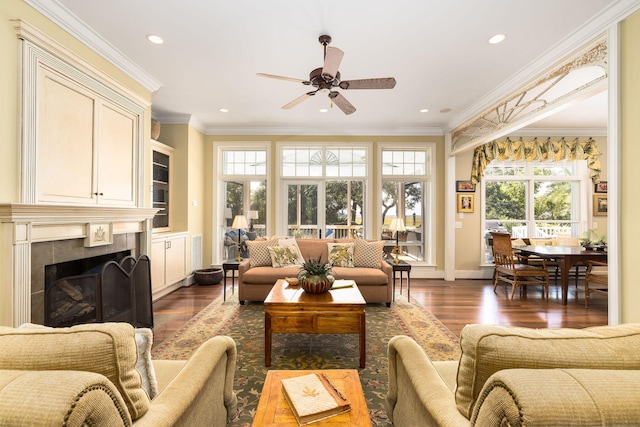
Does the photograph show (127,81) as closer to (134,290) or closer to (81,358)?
(134,290)

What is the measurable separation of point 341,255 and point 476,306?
1994mm

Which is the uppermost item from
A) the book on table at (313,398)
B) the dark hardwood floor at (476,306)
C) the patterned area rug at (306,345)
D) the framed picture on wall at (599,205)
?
the framed picture on wall at (599,205)

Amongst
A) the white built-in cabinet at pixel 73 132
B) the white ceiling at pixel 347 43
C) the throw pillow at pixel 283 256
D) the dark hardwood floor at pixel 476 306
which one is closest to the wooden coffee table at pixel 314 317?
the dark hardwood floor at pixel 476 306

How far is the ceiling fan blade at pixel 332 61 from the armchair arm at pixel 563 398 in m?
2.35

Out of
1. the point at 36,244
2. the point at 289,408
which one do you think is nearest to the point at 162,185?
the point at 36,244

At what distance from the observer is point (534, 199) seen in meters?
6.40

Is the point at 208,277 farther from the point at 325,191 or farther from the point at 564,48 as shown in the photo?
the point at 564,48

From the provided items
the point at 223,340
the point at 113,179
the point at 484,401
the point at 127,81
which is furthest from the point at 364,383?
the point at 127,81

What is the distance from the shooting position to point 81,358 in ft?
2.73

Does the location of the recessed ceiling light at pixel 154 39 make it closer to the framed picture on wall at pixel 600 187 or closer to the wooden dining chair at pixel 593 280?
the wooden dining chair at pixel 593 280

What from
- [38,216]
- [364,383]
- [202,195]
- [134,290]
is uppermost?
[202,195]

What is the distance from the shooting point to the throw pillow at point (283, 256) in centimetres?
455

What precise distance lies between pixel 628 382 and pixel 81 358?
1335 millimetres

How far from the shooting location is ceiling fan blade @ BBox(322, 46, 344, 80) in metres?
2.43
